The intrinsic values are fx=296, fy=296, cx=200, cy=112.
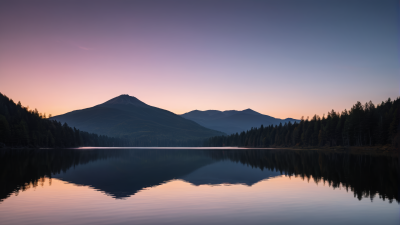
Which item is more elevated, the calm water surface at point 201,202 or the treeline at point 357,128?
the treeline at point 357,128

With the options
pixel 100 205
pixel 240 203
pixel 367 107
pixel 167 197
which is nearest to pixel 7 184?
pixel 100 205

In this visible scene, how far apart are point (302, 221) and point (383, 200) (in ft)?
36.2

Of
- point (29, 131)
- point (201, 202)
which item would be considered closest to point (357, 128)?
point (201, 202)

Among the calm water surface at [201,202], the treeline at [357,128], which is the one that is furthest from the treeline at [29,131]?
the treeline at [357,128]

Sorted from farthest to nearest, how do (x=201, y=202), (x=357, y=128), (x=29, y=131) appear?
(x=29, y=131) < (x=357, y=128) < (x=201, y=202)

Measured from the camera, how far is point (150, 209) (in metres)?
22.0

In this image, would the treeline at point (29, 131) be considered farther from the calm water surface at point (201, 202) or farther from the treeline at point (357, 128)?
the treeline at point (357, 128)

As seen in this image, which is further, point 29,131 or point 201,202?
point 29,131

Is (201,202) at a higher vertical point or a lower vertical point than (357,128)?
lower

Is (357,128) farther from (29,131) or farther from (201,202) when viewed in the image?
(29,131)

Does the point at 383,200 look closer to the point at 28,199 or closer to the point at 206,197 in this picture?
the point at 206,197

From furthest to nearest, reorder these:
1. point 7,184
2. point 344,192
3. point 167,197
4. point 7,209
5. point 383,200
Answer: point 7,184
point 344,192
point 167,197
point 383,200
point 7,209

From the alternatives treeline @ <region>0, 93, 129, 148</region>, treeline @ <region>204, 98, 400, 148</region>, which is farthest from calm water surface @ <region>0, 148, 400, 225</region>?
treeline @ <region>0, 93, 129, 148</region>

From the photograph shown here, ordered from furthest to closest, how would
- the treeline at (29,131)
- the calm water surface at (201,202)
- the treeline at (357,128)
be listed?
the treeline at (29,131) < the treeline at (357,128) < the calm water surface at (201,202)
